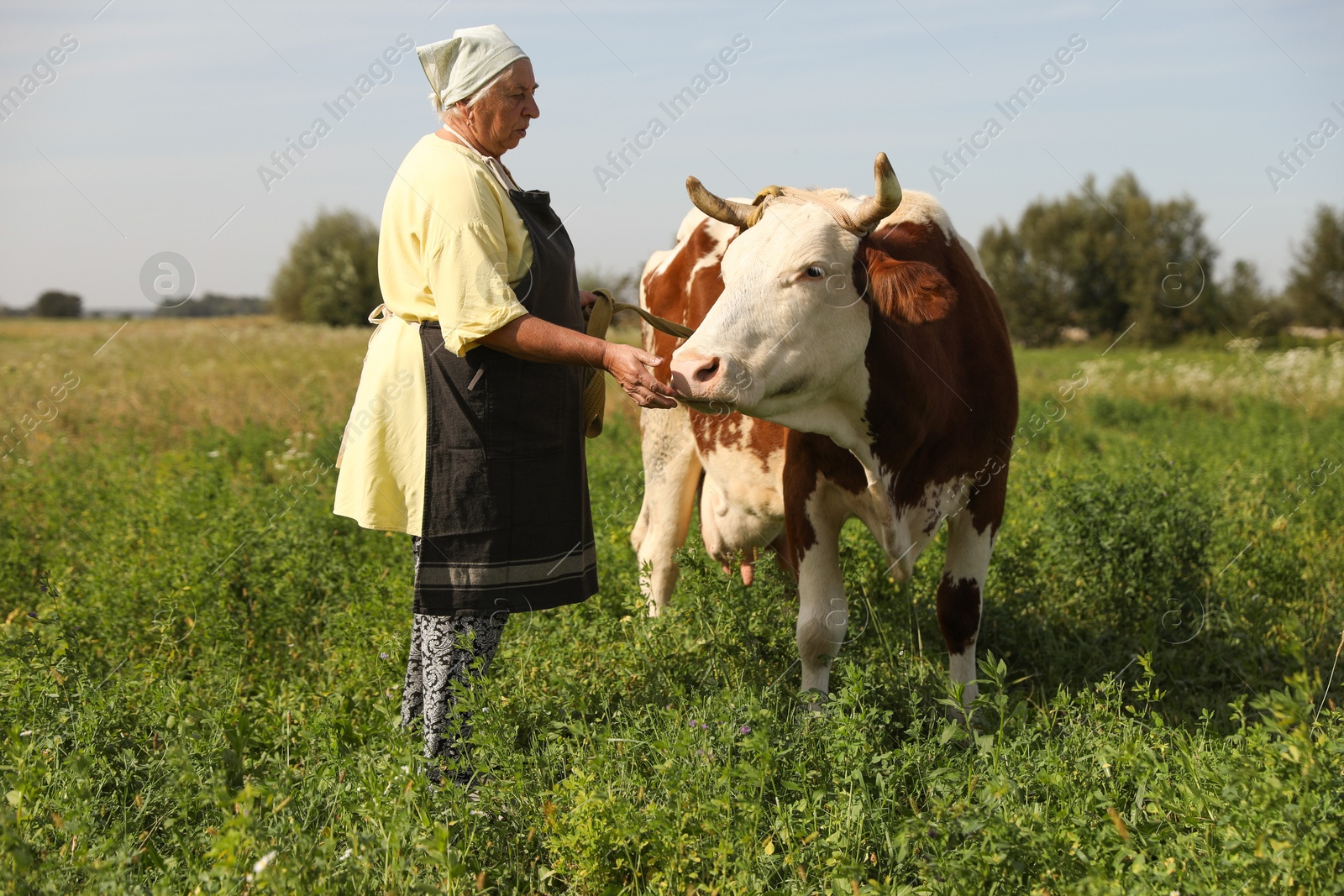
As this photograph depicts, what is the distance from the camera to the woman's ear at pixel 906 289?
3299 mm

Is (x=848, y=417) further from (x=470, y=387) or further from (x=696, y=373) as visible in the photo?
(x=470, y=387)

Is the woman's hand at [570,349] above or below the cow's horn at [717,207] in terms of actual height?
below

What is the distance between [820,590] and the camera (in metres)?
3.90

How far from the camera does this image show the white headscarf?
9.34 ft

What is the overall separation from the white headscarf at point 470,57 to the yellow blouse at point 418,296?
6.8 inches

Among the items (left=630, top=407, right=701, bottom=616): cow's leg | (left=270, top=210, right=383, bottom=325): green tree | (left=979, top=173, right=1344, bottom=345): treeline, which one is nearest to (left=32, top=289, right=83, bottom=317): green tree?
(left=270, top=210, right=383, bottom=325): green tree

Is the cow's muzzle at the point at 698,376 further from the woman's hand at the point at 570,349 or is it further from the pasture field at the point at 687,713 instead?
the pasture field at the point at 687,713

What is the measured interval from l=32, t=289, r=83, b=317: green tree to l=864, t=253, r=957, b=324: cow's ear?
70.5 metres

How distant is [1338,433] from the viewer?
29.2 feet

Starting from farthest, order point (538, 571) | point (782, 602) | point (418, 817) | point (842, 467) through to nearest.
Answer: point (782, 602) < point (842, 467) < point (538, 571) < point (418, 817)

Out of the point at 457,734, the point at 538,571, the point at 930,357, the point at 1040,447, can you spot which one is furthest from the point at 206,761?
the point at 1040,447

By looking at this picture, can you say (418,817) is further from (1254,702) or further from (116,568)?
(116,568)

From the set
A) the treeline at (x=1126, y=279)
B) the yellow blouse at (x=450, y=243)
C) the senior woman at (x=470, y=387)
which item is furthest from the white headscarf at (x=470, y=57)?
the treeline at (x=1126, y=279)

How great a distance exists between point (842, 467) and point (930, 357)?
55 cm
